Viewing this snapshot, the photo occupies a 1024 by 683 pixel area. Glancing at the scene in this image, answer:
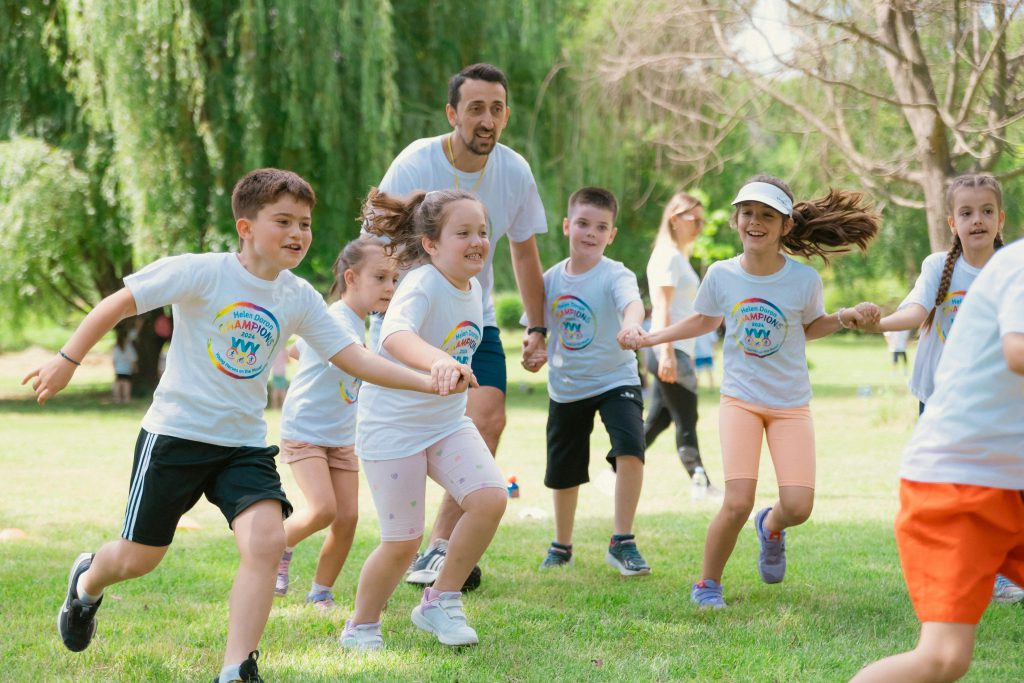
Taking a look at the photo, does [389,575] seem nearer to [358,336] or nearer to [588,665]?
[588,665]

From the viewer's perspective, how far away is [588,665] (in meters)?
4.08

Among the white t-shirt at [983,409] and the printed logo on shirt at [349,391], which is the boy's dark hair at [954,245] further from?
the printed logo on shirt at [349,391]

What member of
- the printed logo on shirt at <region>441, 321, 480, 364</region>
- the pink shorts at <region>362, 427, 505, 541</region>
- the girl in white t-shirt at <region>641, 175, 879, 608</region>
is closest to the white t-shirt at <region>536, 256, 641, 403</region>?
the girl in white t-shirt at <region>641, 175, 879, 608</region>

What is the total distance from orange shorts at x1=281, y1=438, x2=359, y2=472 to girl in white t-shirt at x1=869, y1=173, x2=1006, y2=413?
96.2 inches

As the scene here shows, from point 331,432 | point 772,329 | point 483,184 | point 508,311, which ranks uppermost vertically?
point 483,184

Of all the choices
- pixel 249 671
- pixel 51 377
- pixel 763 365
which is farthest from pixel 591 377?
pixel 51 377

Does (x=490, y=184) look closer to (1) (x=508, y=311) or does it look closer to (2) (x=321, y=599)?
(2) (x=321, y=599)

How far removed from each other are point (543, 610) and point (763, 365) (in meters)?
1.44

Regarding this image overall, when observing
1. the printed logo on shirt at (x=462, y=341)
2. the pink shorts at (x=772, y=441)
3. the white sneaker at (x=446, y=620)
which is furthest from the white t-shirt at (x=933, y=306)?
the white sneaker at (x=446, y=620)

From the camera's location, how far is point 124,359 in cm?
1902

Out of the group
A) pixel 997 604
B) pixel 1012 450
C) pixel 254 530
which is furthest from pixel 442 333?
pixel 997 604

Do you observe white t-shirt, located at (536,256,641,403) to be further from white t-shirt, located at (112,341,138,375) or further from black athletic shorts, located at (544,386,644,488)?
white t-shirt, located at (112,341,138,375)

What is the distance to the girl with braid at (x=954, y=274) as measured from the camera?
4957mm

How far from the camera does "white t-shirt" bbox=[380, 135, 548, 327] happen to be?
525cm
